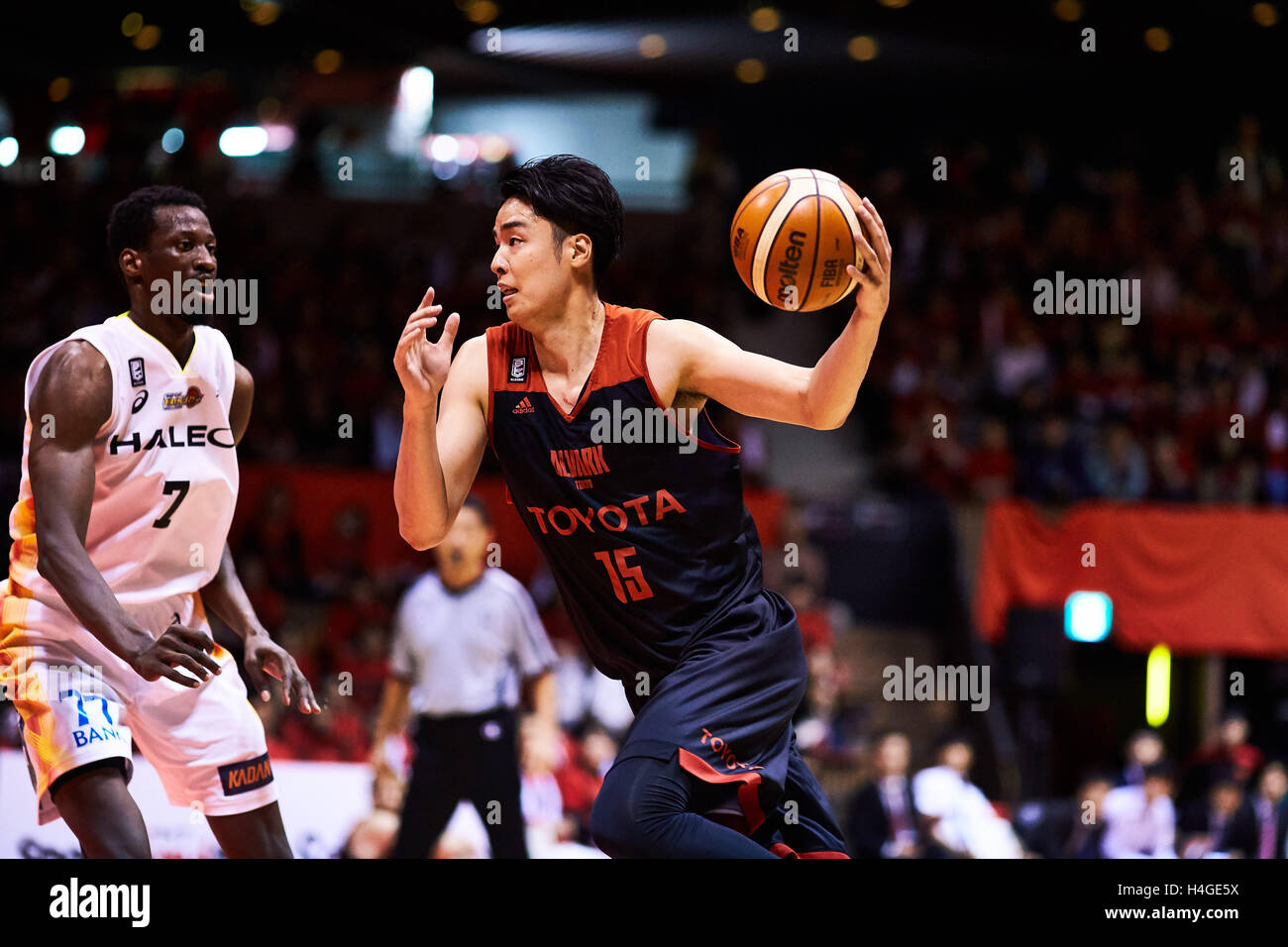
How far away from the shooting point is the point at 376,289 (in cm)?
1350

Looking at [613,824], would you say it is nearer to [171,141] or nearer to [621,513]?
[621,513]

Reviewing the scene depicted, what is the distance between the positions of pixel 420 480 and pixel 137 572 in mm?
931

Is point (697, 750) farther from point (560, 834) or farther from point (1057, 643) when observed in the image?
point (1057, 643)

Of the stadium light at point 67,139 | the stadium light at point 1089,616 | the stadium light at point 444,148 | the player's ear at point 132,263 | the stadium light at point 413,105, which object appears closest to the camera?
the player's ear at point 132,263

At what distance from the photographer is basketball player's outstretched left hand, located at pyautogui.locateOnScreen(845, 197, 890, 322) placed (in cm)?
358

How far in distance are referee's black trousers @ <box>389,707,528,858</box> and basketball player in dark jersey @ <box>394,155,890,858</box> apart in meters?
2.86

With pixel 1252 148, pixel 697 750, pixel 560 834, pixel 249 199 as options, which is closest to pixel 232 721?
pixel 697 750

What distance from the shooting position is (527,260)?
3887 millimetres

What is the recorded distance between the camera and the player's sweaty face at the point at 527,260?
3887 millimetres

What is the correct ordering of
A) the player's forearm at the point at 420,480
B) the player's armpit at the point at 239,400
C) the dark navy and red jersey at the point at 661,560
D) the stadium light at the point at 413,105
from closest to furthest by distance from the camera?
the player's forearm at the point at 420,480 < the dark navy and red jersey at the point at 661,560 < the player's armpit at the point at 239,400 < the stadium light at the point at 413,105

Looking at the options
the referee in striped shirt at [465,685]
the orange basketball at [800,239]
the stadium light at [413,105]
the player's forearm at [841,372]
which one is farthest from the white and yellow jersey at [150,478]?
the stadium light at [413,105]

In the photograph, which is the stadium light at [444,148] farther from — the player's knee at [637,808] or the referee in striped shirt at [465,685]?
the player's knee at [637,808]

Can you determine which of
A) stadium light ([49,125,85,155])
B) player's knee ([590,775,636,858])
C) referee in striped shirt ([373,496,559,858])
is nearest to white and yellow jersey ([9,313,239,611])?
player's knee ([590,775,636,858])

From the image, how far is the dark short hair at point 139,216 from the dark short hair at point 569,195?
3.14 ft
